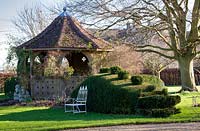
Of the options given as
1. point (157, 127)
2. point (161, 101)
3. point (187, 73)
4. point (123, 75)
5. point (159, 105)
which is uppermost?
point (187, 73)

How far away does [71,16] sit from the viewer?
28688 millimetres

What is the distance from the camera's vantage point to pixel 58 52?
2645 cm

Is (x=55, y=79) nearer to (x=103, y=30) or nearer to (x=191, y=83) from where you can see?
(x=103, y=30)

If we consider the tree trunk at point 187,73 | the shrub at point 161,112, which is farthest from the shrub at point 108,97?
the tree trunk at point 187,73

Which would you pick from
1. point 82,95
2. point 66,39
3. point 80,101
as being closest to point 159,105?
point 80,101

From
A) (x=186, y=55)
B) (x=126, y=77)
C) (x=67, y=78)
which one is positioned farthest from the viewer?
(x=186, y=55)

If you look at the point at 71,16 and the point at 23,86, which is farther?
the point at 71,16

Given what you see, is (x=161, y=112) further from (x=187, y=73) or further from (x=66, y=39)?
(x=187, y=73)

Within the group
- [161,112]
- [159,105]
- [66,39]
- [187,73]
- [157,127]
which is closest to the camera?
[157,127]

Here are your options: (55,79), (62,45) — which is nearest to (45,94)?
(55,79)

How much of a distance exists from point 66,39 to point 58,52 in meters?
1.29

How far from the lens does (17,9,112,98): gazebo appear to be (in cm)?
2555

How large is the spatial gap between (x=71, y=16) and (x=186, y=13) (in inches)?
320

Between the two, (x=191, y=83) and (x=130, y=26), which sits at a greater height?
(x=130, y=26)
